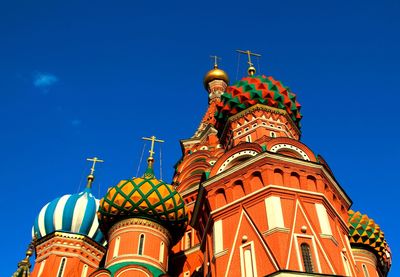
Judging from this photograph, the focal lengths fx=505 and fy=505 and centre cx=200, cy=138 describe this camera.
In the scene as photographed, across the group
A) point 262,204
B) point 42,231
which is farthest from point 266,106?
point 42,231

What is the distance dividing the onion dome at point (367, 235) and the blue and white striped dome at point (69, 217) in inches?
380

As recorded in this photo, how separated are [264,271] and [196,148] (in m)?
13.9

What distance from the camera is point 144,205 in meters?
16.2

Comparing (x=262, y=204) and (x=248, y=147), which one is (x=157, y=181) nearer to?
(x=248, y=147)

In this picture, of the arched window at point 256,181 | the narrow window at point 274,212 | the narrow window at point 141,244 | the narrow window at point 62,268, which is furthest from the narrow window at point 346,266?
the narrow window at point 62,268

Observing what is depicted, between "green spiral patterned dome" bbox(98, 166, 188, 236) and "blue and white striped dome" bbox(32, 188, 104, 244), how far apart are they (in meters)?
2.93

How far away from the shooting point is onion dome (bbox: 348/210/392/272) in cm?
1722

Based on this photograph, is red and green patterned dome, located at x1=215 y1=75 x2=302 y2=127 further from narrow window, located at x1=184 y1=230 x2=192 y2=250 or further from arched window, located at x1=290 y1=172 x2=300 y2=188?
narrow window, located at x1=184 y1=230 x2=192 y2=250

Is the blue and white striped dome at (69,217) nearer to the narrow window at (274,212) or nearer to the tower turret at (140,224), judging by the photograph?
the tower turret at (140,224)

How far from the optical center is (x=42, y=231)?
19.4 m

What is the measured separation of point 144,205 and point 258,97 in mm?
5236

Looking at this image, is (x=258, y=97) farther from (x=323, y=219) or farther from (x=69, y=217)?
(x=69, y=217)

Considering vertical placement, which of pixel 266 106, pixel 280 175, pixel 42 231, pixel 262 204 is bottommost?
pixel 262 204

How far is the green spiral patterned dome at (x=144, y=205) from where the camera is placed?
53.1 feet
